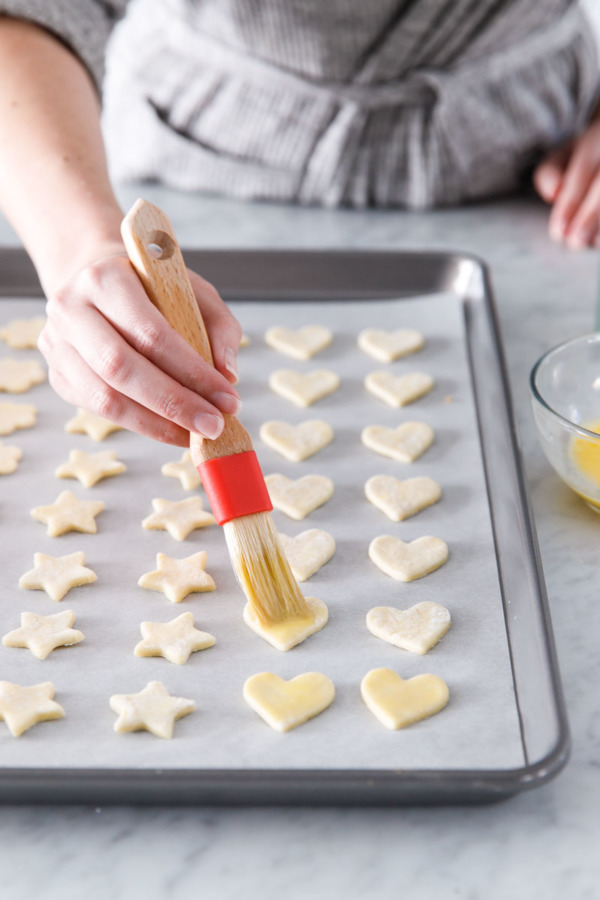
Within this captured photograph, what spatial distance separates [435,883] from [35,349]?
2.46ft

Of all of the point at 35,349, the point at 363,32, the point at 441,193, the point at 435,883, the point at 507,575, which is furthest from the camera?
the point at 441,193

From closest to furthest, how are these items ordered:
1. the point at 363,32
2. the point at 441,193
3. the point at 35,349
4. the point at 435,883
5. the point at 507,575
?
1. the point at 435,883
2. the point at 507,575
3. the point at 35,349
4. the point at 363,32
5. the point at 441,193

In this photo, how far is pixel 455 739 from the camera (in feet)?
2.02

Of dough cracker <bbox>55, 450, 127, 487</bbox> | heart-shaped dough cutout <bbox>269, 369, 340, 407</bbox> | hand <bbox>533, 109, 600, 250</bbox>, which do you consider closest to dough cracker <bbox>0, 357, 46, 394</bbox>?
dough cracker <bbox>55, 450, 127, 487</bbox>

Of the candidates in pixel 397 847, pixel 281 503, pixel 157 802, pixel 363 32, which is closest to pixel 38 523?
pixel 281 503

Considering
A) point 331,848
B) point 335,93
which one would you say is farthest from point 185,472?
point 335,93

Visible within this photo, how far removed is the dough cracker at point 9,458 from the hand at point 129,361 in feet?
0.61

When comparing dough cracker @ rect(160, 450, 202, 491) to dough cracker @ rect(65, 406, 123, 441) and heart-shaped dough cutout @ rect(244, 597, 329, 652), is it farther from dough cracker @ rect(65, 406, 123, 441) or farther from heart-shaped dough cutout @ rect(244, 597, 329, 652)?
heart-shaped dough cutout @ rect(244, 597, 329, 652)

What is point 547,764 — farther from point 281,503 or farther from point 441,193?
point 441,193

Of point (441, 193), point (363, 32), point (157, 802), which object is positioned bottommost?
point (441, 193)

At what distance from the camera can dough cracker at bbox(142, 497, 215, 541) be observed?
2.68 ft

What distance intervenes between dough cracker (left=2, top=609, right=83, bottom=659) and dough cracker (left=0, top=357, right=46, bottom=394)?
14.3 inches

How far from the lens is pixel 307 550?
78 centimetres

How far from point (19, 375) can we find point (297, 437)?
0.33 m
